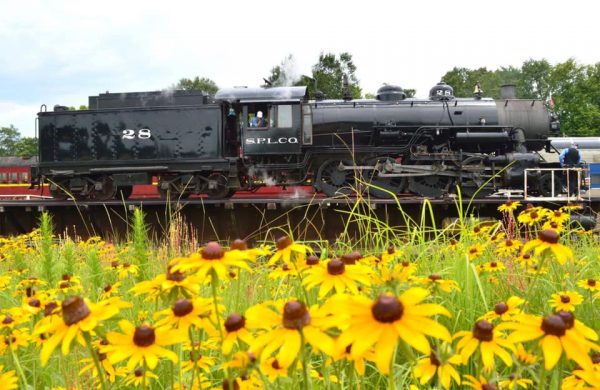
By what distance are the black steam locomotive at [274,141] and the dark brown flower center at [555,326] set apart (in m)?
9.53

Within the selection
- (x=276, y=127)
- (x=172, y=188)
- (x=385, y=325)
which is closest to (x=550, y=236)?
(x=385, y=325)

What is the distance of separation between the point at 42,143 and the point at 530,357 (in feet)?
40.8

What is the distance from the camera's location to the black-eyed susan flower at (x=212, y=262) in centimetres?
104

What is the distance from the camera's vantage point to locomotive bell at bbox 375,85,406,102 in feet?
39.0

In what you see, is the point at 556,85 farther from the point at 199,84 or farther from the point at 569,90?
the point at 199,84

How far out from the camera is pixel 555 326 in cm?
90

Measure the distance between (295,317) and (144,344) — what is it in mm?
376

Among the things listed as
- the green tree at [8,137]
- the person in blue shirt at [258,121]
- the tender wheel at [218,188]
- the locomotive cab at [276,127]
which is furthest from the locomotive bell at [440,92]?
the green tree at [8,137]

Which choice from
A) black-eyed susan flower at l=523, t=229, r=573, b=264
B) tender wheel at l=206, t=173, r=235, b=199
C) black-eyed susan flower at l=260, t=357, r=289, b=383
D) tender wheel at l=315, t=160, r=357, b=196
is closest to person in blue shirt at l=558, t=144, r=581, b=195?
tender wheel at l=315, t=160, r=357, b=196

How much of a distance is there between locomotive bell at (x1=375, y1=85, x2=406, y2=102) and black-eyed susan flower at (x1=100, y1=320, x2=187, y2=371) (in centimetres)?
1129

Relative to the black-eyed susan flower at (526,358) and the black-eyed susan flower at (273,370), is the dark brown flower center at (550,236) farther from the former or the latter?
the black-eyed susan flower at (273,370)

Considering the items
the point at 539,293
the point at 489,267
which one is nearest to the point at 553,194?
the point at 539,293

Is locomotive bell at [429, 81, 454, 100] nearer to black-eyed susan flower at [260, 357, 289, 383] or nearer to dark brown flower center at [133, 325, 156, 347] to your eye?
black-eyed susan flower at [260, 357, 289, 383]

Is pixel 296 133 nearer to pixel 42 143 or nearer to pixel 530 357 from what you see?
pixel 42 143
